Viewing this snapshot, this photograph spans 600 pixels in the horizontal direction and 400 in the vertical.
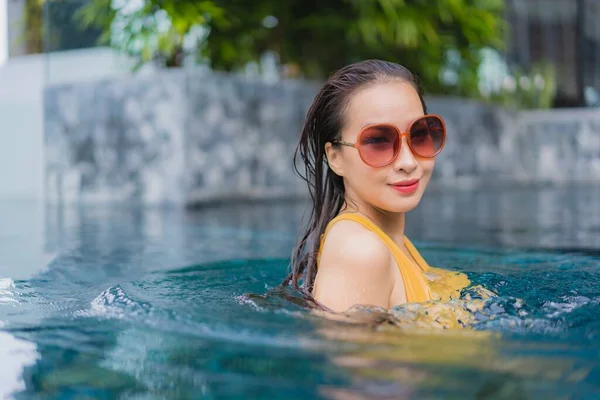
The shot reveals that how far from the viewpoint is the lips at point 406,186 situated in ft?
6.13

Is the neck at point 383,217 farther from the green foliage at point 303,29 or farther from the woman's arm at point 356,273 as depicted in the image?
the green foliage at point 303,29

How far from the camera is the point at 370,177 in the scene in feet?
6.15

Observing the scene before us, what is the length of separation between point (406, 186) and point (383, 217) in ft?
0.41

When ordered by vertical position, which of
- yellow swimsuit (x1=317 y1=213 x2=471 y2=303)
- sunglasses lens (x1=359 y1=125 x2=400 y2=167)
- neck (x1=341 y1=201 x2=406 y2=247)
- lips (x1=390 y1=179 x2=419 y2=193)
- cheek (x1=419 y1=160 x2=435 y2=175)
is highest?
sunglasses lens (x1=359 y1=125 x2=400 y2=167)

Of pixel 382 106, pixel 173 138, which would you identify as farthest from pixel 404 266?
pixel 173 138

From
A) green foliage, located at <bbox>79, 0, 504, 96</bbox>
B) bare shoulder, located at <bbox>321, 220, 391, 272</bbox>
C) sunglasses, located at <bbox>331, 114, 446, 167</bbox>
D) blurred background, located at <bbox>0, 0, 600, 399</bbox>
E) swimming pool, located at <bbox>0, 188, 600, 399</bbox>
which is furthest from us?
green foliage, located at <bbox>79, 0, 504, 96</bbox>

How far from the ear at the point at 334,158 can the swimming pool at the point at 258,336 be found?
1.13ft

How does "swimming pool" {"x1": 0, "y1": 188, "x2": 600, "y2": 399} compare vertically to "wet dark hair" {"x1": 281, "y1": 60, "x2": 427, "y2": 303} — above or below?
below

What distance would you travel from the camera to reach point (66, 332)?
176 centimetres

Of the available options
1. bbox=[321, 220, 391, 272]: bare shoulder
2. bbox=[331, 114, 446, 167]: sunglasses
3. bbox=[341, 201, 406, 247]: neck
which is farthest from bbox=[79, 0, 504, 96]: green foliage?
bbox=[321, 220, 391, 272]: bare shoulder

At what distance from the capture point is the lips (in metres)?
1.87

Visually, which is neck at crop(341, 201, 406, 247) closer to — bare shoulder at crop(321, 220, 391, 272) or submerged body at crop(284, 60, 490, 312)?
submerged body at crop(284, 60, 490, 312)

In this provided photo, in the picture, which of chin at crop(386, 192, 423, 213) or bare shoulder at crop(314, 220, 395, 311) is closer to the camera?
bare shoulder at crop(314, 220, 395, 311)

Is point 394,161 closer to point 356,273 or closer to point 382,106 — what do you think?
point 382,106
